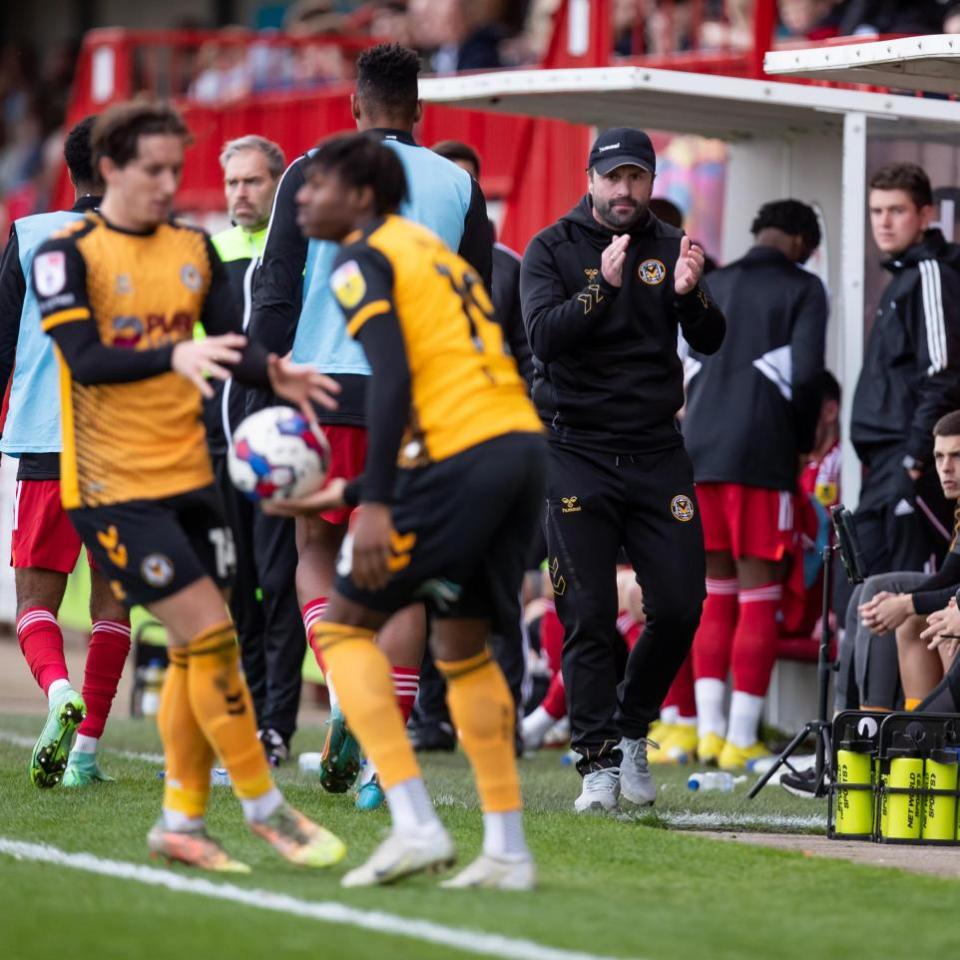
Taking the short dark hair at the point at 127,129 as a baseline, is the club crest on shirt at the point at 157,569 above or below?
below

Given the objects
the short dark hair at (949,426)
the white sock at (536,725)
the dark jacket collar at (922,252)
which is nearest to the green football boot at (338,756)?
the short dark hair at (949,426)

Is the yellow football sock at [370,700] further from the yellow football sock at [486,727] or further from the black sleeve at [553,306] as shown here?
the black sleeve at [553,306]

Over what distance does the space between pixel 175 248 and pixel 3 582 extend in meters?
12.0

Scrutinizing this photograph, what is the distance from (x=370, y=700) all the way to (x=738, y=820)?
252 centimetres

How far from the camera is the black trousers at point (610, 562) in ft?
25.0

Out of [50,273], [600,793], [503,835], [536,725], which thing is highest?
[50,273]

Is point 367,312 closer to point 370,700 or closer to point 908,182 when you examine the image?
point 370,700

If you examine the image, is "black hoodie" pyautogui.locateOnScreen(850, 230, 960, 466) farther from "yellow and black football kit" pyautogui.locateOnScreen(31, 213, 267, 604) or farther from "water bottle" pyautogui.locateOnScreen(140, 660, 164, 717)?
"water bottle" pyautogui.locateOnScreen(140, 660, 164, 717)

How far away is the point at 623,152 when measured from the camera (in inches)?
298

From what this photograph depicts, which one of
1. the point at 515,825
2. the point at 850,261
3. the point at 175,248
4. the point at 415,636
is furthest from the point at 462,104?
the point at 515,825

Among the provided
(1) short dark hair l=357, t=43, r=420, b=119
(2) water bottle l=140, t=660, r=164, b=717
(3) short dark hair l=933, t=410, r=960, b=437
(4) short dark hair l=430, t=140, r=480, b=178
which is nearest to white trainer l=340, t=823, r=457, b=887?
(1) short dark hair l=357, t=43, r=420, b=119

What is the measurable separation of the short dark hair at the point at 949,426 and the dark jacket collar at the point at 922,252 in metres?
1.01

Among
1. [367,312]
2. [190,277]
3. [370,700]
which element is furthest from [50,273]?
[370,700]

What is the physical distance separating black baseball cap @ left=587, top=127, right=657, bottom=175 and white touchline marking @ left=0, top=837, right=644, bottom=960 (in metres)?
3.10
